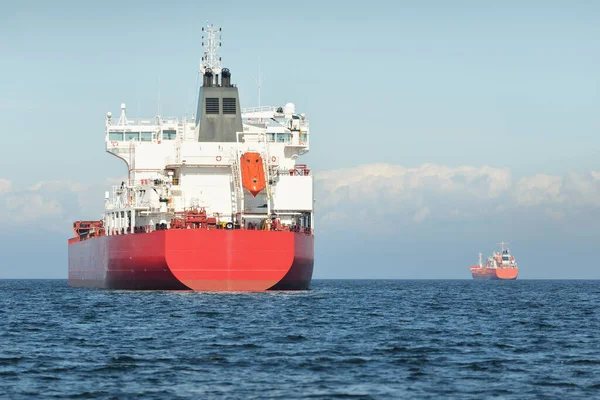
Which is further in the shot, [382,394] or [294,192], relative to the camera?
[294,192]

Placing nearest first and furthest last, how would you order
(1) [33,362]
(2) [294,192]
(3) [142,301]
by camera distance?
(1) [33,362]
(3) [142,301]
(2) [294,192]

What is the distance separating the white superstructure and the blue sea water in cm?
1473

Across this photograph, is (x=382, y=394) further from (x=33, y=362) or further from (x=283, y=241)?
(x=283, y=241)

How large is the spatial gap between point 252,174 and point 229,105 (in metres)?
6.93

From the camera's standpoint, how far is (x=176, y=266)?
56000 millimetres

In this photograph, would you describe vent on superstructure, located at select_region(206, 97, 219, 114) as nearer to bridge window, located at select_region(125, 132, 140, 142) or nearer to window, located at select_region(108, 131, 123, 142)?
bridge window, located at select_region(125, 132, 140, 142)

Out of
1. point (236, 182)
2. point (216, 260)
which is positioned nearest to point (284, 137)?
point (236, 182)

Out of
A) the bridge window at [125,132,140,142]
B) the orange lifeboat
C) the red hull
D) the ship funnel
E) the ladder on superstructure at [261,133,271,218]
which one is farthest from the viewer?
the bridge window at [125,132,140,142]

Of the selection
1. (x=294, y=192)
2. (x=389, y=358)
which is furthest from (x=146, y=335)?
(x=294, y=192)

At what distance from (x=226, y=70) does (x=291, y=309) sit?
22606 mm

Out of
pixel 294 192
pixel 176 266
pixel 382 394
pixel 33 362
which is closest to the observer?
pixel 382 394

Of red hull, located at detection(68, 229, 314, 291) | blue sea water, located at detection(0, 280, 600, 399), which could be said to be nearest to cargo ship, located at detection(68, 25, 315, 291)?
red hull, located at detection(68, 229, 314, 291)

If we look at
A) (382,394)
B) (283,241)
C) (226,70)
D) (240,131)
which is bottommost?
(382,394)

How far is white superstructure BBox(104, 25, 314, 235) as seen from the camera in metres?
62.8
